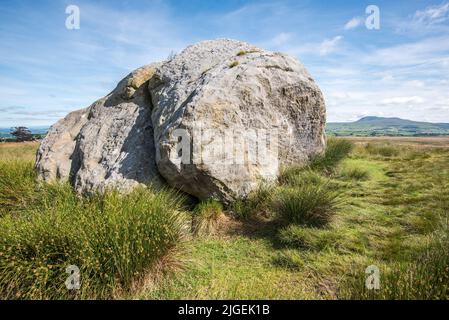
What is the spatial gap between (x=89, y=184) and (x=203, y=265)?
3.56 m

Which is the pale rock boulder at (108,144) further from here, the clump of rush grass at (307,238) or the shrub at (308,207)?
the clump of rush grass at (307,238)

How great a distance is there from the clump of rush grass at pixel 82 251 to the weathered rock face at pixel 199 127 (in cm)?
209

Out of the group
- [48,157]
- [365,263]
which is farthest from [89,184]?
[365,263]

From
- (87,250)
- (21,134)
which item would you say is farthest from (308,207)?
(21,134)

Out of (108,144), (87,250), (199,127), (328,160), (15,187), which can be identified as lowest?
(87,250)

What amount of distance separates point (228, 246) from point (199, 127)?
2.40 meters

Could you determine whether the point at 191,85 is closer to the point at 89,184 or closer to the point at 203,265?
the point at 89,184

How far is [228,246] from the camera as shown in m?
5.29

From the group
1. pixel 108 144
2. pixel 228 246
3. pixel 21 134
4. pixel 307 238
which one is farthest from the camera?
pixel 21 134

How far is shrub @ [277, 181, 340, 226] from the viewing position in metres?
5.64

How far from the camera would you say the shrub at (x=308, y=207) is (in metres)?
5.64

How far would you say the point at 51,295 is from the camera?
11.8 ft

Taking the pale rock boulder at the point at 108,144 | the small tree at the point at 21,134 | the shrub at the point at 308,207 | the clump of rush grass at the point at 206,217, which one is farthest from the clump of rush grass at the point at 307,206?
the small tree at the point at 21,134

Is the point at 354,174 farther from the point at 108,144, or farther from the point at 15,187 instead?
the point at 15,187
